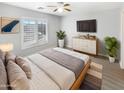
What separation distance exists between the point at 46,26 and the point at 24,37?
64.5 inches

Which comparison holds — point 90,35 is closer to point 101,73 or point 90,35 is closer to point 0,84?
point 101,73

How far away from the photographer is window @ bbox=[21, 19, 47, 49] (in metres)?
4.86

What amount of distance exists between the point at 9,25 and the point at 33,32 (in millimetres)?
1419

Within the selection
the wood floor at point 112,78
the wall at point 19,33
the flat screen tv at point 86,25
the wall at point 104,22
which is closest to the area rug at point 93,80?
the wood floor at point 112,78

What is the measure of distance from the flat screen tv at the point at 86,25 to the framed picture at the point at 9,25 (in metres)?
3.17

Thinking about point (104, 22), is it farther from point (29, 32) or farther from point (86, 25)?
point (29, 32)

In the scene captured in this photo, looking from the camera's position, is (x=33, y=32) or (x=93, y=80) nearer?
(x=93, y=80)

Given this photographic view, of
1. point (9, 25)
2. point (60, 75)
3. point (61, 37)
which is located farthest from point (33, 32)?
point (60, 75)

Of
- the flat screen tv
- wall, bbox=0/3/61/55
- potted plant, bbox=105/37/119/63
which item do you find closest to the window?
wall, bbox=0/3/61/55

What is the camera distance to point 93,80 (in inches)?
105

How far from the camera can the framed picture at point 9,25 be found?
3902mm

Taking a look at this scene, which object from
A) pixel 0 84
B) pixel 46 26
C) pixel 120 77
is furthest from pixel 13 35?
pixel 120 77

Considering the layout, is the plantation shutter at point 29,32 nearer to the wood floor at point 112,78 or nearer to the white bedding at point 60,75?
the white bedding at point 60,75

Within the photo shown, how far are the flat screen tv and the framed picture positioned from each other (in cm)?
317
